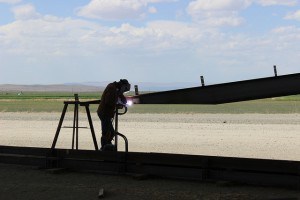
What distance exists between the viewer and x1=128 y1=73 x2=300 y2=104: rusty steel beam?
→ 366 inches

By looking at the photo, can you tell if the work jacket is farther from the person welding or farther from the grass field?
the grass field

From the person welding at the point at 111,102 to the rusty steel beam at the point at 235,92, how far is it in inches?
23.1

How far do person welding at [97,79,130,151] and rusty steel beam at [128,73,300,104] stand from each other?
1.93ft

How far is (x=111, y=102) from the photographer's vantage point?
10.4 metres

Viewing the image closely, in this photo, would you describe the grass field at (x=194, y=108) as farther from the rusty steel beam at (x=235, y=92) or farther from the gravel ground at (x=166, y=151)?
the rusty steel beam at (x=235, y=92)

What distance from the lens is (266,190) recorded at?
28.7 feet

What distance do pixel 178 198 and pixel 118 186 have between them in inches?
56.0

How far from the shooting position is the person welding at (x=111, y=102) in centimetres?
1034

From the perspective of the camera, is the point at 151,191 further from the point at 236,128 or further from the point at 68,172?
the point at 236,128

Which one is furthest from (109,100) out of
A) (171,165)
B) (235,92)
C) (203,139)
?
(203,139)

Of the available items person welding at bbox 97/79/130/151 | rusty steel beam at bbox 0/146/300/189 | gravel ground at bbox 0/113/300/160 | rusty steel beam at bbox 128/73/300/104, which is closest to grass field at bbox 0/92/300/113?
gravel ground at bbox 0/113/300/160

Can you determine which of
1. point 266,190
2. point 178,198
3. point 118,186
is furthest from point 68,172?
point 266,190

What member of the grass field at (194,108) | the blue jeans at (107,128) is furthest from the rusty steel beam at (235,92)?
the grass field at (194,108)

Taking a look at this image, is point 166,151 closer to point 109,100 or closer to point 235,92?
point 109,100
